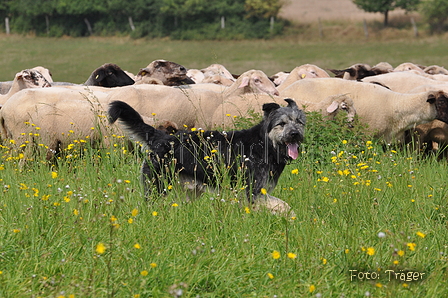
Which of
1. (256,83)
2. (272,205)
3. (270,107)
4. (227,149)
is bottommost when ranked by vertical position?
(256,83)

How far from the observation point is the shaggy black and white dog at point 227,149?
5.02 metres

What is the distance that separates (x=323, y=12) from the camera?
59.8 m

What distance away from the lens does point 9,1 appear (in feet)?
185

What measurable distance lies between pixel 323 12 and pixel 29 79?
52.6 meters

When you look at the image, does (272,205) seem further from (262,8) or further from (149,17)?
(149,17)

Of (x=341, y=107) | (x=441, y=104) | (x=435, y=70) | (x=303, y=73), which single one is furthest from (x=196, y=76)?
(x=441, y=104)

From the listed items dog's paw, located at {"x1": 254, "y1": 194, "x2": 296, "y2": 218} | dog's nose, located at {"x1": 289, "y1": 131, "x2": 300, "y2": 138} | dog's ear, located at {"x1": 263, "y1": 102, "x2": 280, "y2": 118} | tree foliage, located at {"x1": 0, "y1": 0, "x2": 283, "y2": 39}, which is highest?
dog's ear, located at {"x1": 263, "y1": 102, "x2": 280, "y2": 118}

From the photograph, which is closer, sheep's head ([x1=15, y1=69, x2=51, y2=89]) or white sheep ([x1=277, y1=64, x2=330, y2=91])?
sheep's head ([x1=15, y1=69, x2=51, y2=89])

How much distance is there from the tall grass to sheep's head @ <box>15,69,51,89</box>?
6.62 m

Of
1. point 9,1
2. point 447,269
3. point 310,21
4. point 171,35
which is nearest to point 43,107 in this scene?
point 447,269

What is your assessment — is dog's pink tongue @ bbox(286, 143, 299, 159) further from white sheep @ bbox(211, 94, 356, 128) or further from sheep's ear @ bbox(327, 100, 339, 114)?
sheep's ear @ bbox(327, 100, 339, 114)

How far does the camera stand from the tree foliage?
50.2 metres

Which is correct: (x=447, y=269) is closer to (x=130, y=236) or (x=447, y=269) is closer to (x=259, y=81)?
(x=130, y=236)

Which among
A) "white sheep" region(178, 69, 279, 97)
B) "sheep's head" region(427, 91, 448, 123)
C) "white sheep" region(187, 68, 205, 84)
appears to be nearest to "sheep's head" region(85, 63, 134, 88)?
"white sheep" region(178, 69, 279, 97)
